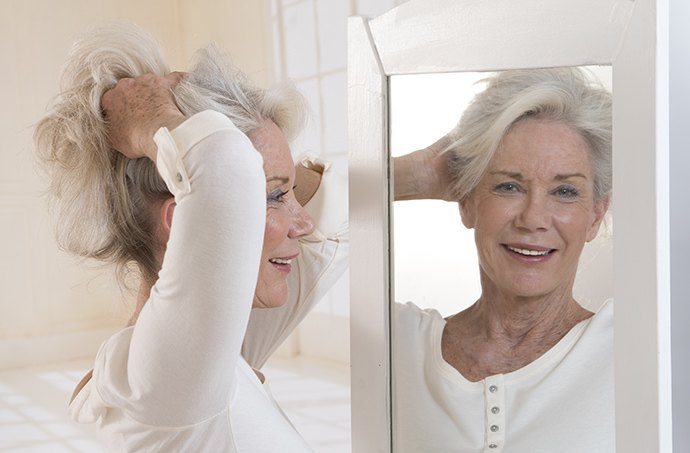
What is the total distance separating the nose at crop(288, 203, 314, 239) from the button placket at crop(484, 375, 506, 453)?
11.9 inches

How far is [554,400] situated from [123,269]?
0.56 m

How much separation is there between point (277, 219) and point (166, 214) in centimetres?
14

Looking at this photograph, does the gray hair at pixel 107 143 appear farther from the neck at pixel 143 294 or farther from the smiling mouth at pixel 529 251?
the smiling mouth at pixel 529 251

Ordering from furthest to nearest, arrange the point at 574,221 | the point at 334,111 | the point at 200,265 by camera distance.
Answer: the point at 334,111
the point at 574,221
the point at 200,265

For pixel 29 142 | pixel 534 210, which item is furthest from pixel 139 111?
pixel 29 142

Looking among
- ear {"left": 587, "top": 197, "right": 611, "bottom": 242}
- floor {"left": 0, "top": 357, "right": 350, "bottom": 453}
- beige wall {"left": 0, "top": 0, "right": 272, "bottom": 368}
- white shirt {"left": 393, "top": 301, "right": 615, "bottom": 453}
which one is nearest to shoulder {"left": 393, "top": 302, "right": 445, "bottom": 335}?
white shirt {"left": 393, "top": 301, "right": 615, "bottom": 453}

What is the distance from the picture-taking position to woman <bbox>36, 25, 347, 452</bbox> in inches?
31.2

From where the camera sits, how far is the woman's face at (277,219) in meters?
1.04

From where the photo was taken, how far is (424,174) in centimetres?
100

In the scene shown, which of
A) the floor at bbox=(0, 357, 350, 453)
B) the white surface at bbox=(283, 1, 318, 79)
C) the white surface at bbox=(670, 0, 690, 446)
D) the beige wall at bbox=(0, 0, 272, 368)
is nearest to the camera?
the white surface at bbox=(670, 0, 690, 446)

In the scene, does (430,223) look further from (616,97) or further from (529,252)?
(616,97)

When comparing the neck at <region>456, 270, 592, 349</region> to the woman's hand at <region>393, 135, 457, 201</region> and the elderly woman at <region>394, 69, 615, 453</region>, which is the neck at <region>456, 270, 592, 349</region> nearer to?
the elderly woman at <region>394, 69, 615, 453</region>

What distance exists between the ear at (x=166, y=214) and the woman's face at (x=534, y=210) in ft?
1.12

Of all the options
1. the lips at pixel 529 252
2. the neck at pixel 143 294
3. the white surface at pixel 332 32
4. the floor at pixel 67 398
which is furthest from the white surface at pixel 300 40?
the lips at pixel 529 252
